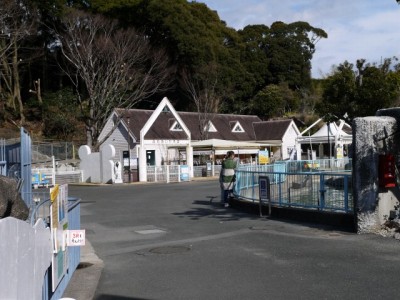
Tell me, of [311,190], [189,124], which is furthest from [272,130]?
[311,190]

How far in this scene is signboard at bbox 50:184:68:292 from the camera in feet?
20.0

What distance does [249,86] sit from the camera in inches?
2336

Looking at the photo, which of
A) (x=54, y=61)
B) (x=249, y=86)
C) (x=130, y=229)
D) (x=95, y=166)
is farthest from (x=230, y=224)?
(x=249, y=86)

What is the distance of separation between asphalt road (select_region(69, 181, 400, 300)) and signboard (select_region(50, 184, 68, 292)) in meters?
0.94

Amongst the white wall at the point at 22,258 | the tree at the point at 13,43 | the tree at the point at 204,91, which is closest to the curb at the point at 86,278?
the white wall at the point at 22,258

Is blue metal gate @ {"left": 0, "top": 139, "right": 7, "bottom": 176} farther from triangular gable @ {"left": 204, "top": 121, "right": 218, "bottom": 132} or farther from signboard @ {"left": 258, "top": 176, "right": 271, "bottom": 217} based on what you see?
triangular gable @ {"left": 204, "top": 121, "right": 218, "bottom": 132}

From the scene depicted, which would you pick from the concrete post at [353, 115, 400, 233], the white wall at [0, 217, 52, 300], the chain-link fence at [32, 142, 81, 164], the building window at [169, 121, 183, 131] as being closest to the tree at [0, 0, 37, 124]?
the chain-link fence at [32, 142, 81, 164]

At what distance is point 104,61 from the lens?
4084 centimetres

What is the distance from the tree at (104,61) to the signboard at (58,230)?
33579 millimetres

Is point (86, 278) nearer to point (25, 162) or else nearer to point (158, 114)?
point (25, 162)

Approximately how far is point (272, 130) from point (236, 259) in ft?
141

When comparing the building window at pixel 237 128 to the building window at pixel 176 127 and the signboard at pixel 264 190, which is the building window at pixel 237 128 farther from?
the signboard at pixel 264 190

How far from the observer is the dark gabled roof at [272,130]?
51281mm

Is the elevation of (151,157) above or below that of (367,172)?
above
